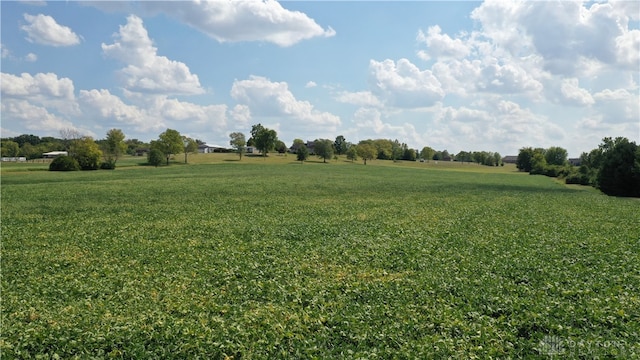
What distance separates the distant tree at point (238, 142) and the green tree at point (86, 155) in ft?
195

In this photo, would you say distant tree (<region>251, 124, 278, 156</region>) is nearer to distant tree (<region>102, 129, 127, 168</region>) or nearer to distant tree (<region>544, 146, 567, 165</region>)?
distant tree (<region>102, 129, 127, 168</region>)

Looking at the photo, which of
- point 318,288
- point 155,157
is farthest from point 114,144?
point 318,288

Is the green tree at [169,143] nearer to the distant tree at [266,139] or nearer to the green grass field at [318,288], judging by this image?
the distant tree at [266,139]

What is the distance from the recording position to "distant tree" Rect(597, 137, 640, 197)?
63150mm

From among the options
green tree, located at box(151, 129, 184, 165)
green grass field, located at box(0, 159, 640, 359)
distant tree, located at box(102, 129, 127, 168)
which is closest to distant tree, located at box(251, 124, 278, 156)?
green tree, located at box(151, 129, 184, 165)

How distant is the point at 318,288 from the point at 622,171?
6775 centimetres

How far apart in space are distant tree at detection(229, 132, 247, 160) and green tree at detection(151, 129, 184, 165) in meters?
28.0

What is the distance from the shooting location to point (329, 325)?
36.7 feet

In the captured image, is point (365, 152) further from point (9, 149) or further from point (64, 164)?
point (9, 149)

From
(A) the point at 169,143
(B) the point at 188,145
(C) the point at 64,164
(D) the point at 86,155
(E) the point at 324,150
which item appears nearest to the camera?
(C) the point at 64,164

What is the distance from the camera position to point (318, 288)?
1416cm

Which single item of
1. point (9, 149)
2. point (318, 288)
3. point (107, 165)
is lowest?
point (318, 288)

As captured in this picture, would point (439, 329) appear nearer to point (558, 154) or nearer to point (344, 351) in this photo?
point (344, 351)

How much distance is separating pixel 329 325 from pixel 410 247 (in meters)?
10.2
